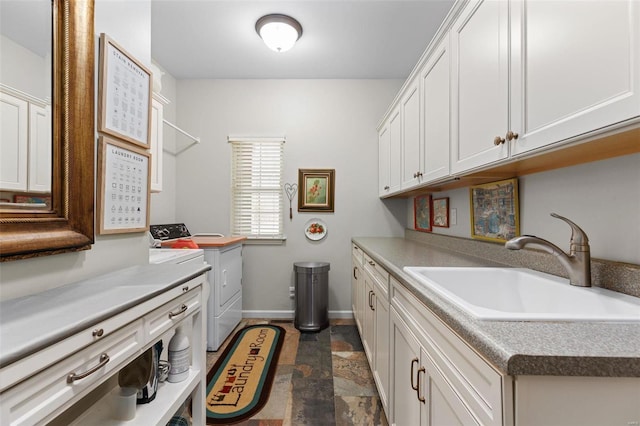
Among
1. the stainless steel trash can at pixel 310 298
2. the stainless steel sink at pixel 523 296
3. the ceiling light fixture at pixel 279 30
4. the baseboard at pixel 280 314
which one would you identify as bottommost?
the baseboard at pixel 280 314

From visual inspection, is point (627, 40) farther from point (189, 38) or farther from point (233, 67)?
point (233, 67)

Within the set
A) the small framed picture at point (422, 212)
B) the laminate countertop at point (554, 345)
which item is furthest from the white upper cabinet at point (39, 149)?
the small framed picture at point (422, 212)

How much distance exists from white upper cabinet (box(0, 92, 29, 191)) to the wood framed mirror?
81 millimetres

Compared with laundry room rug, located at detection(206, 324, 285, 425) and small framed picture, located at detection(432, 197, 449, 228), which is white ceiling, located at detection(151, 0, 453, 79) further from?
laundry room rug, located at detection(206, 324, 285, 425)

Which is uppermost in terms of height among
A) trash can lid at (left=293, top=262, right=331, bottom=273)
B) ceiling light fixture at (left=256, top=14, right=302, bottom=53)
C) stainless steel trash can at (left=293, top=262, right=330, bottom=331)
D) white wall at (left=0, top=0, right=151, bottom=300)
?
ceiling light fixture at (left=256, top=14, right=302, bottom=53)

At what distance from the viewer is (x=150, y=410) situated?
103 centimetres

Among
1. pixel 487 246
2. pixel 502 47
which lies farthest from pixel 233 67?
pixel 487 246

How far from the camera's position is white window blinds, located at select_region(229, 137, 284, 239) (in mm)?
3256

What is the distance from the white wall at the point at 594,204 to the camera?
3.04 feet

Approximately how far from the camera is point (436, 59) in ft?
5.40

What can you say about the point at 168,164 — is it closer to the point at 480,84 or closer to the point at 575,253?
the point at 480,84

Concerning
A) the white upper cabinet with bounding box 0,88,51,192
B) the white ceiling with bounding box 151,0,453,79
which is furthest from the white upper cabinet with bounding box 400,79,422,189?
the white upper cabinet with bounding box 0,88,51,192

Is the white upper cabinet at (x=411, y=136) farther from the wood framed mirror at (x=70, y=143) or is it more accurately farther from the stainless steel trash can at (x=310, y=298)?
the wood framed mirror at (x=70, y=143)

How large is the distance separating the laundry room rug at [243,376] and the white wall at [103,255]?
103 cm
